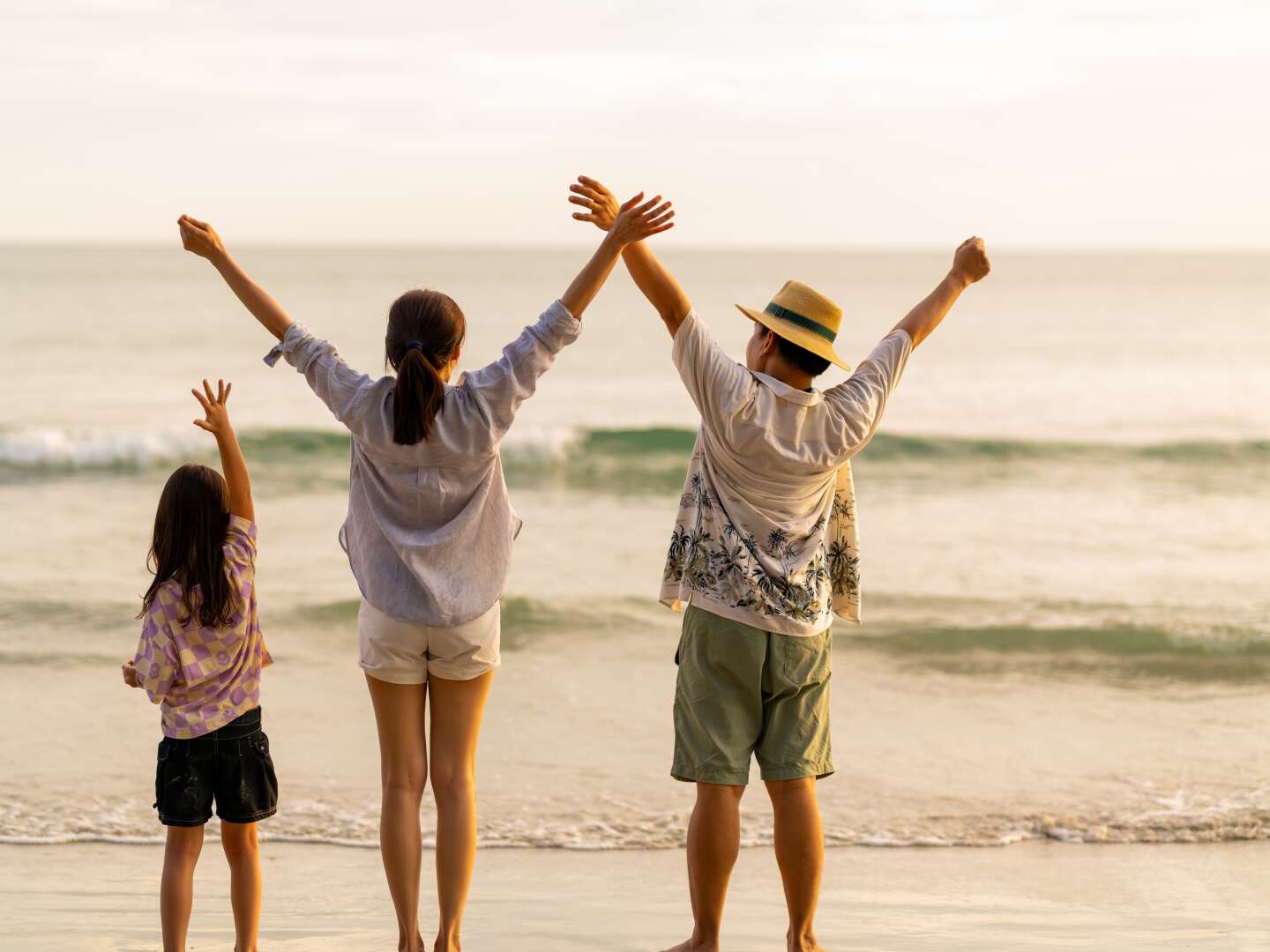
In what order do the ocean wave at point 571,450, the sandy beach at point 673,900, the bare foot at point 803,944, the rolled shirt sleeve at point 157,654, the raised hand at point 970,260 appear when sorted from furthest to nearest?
the ocean wave at point 571,450 < the sandy beach at point 673,900 < the raised hand at point 970,260 < the bare foot at point 803,944 < the rolled shirt sleeve at point 157,654

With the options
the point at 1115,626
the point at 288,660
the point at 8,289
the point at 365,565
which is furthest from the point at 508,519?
the point at 8,289

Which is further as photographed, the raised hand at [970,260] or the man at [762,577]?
the raised hand at [970,260]

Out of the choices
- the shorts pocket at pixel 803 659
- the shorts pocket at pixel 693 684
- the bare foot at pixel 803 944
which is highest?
the shorts pocket at pixel 803 659

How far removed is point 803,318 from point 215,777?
1709 mm

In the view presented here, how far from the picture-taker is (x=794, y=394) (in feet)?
10.5

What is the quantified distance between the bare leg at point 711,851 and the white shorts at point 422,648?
59cm

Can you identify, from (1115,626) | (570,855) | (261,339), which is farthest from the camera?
(261,339)

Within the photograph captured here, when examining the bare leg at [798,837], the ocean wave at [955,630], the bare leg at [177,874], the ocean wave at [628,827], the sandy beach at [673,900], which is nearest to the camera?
the bare leg at [177,874]

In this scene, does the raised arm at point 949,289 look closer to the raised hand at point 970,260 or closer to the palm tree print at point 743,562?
the raised hand at point 970,260

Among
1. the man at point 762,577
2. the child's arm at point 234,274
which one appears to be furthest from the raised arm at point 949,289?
the child's arm at point 234,274

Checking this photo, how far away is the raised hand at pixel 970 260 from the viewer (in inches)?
138

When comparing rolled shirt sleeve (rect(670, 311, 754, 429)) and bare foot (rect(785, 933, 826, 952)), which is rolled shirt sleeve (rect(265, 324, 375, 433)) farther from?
bare foot (rect(785, 933, 826, 952))

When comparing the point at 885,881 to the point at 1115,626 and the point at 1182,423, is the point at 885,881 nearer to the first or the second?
the point at 1115,626

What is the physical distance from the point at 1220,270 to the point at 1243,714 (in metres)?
88.3
